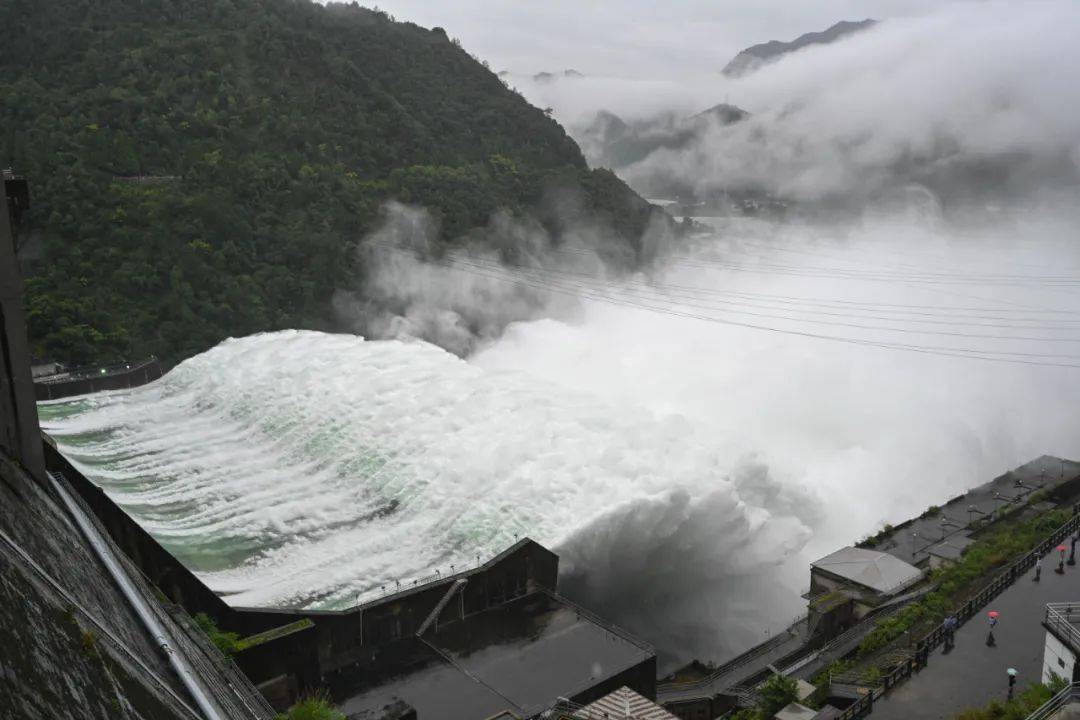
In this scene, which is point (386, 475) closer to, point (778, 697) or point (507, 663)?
point (507, 663)

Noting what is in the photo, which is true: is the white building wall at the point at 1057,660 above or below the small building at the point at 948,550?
above

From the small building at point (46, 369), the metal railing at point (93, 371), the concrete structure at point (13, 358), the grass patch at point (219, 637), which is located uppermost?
the concrete structure at point (13, 358)

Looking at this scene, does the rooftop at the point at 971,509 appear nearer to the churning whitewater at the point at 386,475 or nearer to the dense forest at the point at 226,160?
the churning whitewater at the point at 386,475

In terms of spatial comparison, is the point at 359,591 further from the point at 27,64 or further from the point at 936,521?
the point at 27,64

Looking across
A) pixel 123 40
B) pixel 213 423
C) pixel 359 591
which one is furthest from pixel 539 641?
pixel 123 40

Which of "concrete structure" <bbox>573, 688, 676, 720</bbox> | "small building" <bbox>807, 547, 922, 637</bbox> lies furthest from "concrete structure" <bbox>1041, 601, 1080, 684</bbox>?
"small building" <bbox>807, 547, 922, 637</bbox>

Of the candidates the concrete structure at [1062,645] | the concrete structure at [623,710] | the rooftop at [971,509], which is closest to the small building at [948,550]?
the rooftop at [971,509]

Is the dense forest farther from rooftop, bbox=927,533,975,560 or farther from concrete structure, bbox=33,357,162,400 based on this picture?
rooftop, bbox=927,533,975,560
